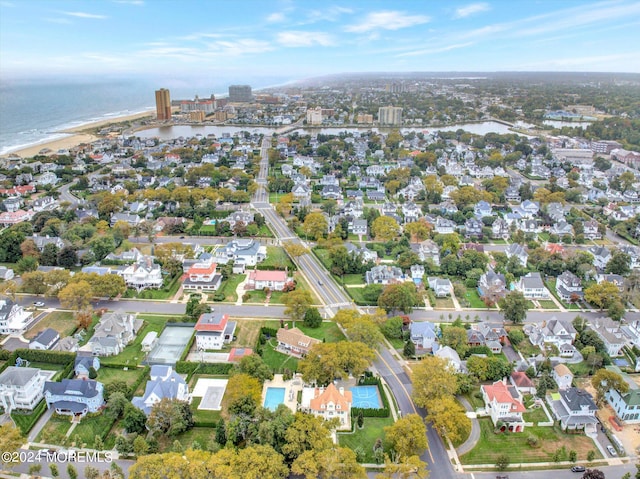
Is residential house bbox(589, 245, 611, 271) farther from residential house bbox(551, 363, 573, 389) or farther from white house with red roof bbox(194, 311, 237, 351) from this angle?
white house with red roof bbox(194, 311, 237, 351)

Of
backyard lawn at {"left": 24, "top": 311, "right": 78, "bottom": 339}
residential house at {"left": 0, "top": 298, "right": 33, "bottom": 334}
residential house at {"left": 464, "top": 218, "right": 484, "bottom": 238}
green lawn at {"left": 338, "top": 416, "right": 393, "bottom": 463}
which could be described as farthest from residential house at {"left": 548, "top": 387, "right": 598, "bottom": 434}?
residential house at {"left": 0, "top": 298, "right": 33, "bottom": 334}

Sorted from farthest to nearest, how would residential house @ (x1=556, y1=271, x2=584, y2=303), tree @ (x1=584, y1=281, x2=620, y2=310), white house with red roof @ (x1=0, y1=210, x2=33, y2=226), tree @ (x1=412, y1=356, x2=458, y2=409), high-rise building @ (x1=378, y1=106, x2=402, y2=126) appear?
high-rise building @ (x1=378, y1=106, x2=402, y2=126)
white house with red roof @ (x1=0, y1=210, x2=33, y2=226)
residential house @ (x1=556, y1=271, x2=584, y2=303)
tree @ (x1=584, y1=281, x2=620, y2=310)
tree @ (x1=412, y1=356, x2=458, y2=409)

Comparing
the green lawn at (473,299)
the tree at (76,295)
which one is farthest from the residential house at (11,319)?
the green lawn at (473,299)

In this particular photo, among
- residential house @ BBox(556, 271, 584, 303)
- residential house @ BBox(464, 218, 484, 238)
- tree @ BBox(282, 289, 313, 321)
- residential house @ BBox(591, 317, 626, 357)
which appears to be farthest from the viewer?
residential house @ BBox(464, 218, 484, 238)

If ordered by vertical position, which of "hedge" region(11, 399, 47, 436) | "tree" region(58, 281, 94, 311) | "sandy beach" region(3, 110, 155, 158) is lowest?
"hedge" region(11, 399, 47, 436)

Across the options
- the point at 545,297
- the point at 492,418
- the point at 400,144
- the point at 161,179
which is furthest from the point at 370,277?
the point at 400,144

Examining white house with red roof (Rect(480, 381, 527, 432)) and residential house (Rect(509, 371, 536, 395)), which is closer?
white house with red roof (Rect(480, 381, 527, 432))

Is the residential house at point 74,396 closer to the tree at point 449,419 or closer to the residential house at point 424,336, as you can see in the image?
the tree at point 449,419

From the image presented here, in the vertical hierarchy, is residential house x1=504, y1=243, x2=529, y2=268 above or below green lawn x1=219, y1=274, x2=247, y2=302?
above

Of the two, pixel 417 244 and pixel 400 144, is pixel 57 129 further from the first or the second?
pixel 417 244
